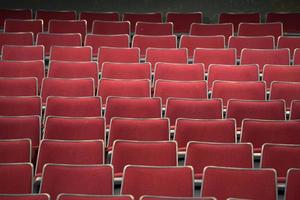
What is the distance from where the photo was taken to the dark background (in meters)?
1.94

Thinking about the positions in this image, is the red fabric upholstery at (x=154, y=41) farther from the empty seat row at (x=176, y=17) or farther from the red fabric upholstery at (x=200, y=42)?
the empty seat row at (x=176, y=17)

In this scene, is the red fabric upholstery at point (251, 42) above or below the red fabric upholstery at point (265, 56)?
above

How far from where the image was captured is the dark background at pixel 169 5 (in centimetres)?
194

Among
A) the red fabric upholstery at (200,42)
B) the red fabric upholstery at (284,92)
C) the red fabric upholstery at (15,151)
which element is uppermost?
the red fabric upholstery at (200,42)

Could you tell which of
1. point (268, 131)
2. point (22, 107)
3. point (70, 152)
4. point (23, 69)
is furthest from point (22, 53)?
point (268, 131)

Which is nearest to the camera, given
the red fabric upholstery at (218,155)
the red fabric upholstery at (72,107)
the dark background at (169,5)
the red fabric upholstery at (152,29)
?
the red fabric upholstery at (218,155)

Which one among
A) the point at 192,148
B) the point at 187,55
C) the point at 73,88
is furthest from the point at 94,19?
the point at 192,148

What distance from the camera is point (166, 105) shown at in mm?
1088

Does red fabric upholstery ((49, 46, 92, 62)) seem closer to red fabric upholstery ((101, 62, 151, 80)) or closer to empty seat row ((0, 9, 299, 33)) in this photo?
red fabric upholstery ((101, 62, 151, 80))

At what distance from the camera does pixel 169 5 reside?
1954 millimetres

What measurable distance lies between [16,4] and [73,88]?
0.88 m

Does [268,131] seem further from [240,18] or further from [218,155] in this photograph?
[240,18]

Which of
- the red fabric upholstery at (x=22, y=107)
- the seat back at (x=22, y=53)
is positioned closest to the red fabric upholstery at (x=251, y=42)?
the seat back at (x=22, y=53)

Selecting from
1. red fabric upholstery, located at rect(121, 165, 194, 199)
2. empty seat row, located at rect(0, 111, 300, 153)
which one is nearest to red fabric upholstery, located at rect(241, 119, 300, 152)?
empty seat row, located at rect(0, 111, 300, 153)
